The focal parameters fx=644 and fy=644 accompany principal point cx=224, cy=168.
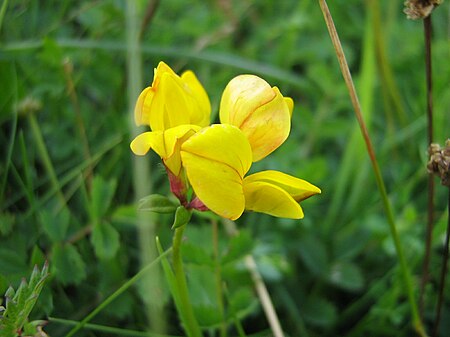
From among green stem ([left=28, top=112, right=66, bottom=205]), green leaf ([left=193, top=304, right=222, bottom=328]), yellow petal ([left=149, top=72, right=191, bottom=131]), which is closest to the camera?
yellow petal ([left=149, top=72, right=191, bottom=131])

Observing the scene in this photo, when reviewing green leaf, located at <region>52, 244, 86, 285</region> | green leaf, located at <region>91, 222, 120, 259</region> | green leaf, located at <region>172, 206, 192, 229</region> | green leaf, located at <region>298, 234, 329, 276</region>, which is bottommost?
green leaf, located at <region>298, 234, 329, 276</region>

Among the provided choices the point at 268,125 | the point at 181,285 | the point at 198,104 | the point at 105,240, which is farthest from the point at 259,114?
the point at 105,240

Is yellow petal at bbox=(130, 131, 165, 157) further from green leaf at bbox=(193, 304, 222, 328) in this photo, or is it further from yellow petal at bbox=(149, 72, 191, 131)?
green leaf at bbox=(193, 304, 222, 328)

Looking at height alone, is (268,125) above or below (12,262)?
above

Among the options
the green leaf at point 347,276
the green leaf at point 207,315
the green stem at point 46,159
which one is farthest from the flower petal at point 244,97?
the green leaf at point 347,276

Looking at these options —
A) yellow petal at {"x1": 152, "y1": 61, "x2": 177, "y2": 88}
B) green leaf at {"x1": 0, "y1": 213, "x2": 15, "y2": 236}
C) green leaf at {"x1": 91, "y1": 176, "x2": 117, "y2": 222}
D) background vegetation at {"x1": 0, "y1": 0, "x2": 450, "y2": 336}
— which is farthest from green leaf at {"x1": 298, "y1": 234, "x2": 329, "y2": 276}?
yellow petal at {"x1": 152, "y1": 61, "x2": 177, "y2": 88}

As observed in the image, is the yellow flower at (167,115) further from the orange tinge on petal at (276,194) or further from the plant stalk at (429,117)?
the plant stalk at (429,117)

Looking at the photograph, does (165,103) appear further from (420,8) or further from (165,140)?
(420,8)

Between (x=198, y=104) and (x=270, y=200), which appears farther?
(x=198, y=104)
